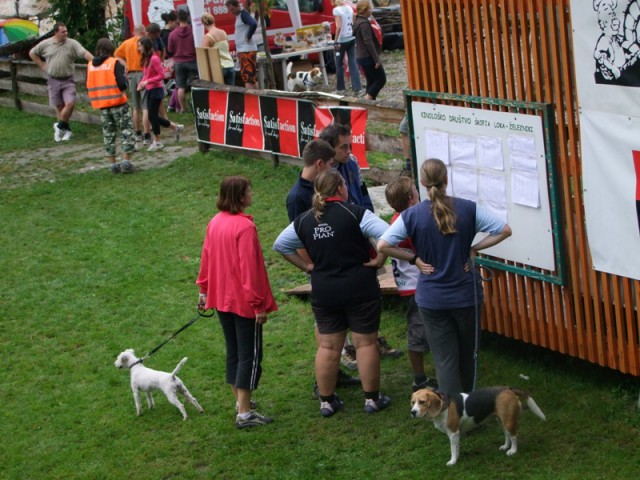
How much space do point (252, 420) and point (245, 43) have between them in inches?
500

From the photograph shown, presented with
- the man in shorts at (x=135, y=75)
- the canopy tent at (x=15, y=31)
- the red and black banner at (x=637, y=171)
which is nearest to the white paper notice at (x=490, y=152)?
the red and black banner at (x=637, y=171)

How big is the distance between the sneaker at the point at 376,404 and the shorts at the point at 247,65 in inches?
496

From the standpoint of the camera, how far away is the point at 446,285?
6.12 m

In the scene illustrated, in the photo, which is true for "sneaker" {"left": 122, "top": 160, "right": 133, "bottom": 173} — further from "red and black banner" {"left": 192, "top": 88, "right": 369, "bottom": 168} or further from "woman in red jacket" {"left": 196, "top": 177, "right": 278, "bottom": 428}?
"woman in red jacket" {"left": 196, "top": 177, "right": 278, "bottom": 428}

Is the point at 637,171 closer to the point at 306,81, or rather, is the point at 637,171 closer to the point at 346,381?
the point at 346,381

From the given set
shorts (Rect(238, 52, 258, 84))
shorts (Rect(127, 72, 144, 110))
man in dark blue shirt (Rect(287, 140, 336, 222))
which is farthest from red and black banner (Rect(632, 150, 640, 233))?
shorts (Rect(238, 52, 258, 84))

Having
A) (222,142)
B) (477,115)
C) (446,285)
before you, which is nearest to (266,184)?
(222,142)

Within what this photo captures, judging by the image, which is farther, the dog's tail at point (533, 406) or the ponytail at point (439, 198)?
the dog's tail at point (533, 406)

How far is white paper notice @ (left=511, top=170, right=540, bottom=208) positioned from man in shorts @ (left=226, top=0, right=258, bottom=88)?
40.0 feet

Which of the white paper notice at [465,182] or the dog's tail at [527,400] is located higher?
the white paper notice at [465,182]

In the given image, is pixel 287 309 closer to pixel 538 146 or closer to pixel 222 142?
pixel 538 146

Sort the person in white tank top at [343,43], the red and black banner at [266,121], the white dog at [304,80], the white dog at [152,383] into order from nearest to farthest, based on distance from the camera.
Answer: the white dog at [152,383] → the red and black banner at [266,121] → the person in white tank top at [343,43] → the white dog at [304,80]

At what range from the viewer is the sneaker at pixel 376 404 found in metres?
7.00

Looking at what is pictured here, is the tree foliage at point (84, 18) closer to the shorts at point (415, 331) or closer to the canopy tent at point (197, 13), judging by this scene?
the canopy tent at point (197, 13)
